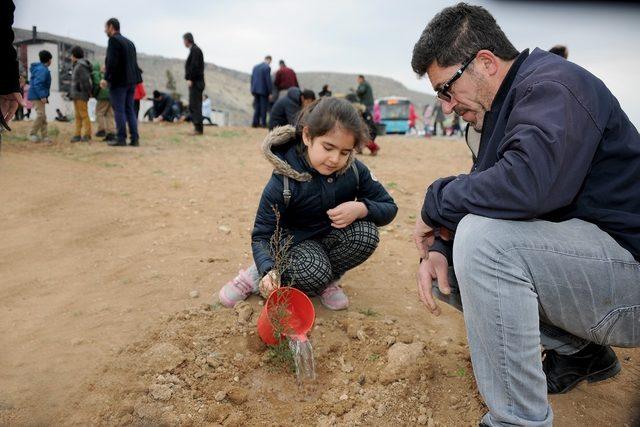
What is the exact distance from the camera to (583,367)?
6.80 feet

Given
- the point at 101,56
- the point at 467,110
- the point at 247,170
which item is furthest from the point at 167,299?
the point at 101,56

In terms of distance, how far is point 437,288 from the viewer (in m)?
2.18

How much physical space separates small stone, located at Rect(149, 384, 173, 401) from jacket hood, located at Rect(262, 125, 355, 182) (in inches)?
44.8

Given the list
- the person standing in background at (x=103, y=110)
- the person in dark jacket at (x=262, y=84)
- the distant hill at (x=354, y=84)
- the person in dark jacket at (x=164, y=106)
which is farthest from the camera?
the distant hill at (x=354, y=84)

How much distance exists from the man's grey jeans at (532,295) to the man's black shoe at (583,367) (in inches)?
19.2

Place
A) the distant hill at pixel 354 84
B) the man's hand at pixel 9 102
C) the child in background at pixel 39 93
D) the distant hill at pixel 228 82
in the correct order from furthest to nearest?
the distant hill at pixel 354 84
the distant hill at pixel 228 82
the child in background at pixel 39 93
the man's hand at pixel 9 102

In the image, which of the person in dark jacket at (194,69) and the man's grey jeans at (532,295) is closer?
the man's grey jeans at (532,295)

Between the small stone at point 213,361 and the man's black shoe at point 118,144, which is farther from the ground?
the man's black shoe at point 118,144

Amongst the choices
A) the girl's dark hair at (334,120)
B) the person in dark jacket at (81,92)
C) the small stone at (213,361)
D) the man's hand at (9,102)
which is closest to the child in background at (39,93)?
the person in dark jacket at (81,92)

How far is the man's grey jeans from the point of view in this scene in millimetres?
1537

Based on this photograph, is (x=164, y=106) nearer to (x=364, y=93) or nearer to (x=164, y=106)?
(x=164, y=106)

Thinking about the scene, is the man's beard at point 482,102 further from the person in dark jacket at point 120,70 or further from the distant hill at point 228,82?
the distant hill at point 228,82

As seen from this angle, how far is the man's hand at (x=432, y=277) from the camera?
6.52ft

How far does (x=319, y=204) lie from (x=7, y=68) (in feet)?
6.23
